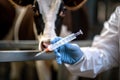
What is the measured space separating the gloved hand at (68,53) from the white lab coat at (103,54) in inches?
2.3

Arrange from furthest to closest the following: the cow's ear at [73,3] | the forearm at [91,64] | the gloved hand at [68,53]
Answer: the cow's ear at [73,3] < the forearm at [91,64] < the gloved hand at [68,53]

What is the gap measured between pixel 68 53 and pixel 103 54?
0.77 ft

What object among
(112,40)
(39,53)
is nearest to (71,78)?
(112,40)

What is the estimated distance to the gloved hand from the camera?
0.86 metres

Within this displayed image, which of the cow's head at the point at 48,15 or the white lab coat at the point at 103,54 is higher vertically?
the cow's head at the point at 48,15

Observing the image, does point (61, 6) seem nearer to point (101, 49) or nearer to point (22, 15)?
point (101, 49)

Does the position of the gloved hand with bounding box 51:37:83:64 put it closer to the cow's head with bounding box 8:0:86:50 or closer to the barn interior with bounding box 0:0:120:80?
the cow's head with bounding box 8:0:86:50

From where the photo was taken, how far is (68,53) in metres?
0.91

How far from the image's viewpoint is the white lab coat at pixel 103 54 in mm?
1034

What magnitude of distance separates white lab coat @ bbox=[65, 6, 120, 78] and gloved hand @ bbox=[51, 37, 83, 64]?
0.06 m

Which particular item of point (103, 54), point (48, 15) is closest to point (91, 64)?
point (103, 54)

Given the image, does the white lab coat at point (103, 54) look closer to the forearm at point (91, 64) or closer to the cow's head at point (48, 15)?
the forearm at point (91, 64)

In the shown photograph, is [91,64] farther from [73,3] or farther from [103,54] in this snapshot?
[73,3]

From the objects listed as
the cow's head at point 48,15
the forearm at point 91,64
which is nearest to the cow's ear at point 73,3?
the cow's head at point 48,15
